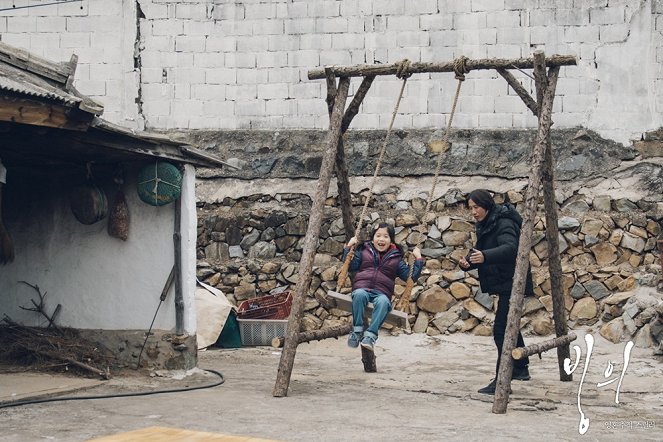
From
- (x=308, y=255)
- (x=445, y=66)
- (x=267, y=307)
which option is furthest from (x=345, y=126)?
(x=267, y=307)

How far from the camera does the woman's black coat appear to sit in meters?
7.96

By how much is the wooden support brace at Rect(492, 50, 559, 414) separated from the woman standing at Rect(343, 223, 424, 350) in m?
1.42

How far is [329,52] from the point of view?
1339 centimetres

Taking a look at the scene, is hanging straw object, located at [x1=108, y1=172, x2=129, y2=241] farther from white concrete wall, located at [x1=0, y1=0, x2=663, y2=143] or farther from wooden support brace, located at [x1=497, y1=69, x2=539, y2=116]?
white concrete wall, located at [x1=0, y1=0, x2=663, y2=143]

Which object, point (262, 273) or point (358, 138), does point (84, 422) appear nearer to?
point (262, 273)

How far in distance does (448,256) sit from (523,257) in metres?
5.07

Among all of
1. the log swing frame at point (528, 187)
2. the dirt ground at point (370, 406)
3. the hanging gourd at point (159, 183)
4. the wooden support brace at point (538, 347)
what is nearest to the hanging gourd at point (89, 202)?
the hanging gourd at point (159, 183)

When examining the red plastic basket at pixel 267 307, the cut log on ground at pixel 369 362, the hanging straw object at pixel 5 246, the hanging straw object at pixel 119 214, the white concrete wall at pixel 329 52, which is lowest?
the cut log on ground at pixel 369 362

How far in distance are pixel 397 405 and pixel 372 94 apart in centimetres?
654

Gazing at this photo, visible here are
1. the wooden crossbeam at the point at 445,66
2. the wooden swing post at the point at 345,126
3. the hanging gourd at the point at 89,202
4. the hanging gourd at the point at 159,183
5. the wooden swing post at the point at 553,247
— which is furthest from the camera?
the hanging gourd at the point at 89,202

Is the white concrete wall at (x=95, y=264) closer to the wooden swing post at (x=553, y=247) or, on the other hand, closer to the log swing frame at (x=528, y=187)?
the log swing frame at (x=528, y=187)

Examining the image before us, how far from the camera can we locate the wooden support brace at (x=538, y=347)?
7266mm

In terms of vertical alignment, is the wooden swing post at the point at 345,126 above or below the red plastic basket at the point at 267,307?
above

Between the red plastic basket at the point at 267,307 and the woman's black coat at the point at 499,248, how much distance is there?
4409 millimetres
